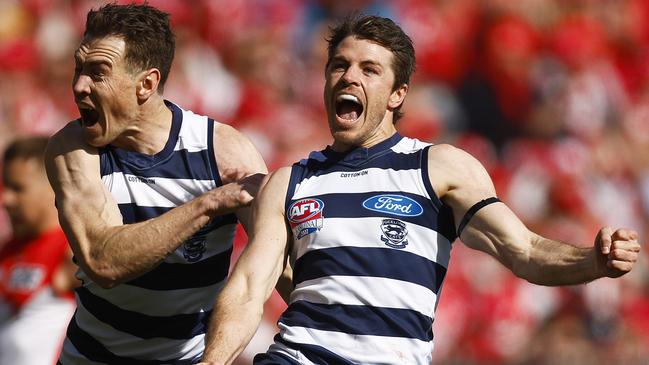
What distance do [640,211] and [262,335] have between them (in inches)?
170

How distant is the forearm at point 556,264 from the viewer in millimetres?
4355

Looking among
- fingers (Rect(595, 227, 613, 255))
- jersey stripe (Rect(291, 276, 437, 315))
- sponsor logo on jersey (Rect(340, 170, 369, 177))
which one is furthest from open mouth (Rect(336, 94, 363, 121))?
fingers (Rect(595, 227, 613, 255))

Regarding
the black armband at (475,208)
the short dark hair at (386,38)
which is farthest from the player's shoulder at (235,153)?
the black armband at (475,208)

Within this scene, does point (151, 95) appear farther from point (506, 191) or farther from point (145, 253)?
point (506, 191)

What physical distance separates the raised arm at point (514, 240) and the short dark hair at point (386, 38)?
0.45 metres

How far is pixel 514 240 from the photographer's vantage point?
4629 millimetres

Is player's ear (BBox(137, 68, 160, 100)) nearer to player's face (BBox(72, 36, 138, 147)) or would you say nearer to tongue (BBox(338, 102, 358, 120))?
player's face (BBox(72, 36, 138, 147))

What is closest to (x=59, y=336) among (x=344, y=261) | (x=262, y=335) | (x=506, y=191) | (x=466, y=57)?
(x=262, y=335)

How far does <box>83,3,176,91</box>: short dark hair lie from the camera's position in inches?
208

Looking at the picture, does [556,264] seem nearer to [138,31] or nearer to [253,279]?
[253,279]

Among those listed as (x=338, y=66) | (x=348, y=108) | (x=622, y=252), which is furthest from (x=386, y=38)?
(x=622, y=252)

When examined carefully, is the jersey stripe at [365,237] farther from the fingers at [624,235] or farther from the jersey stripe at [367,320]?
the fingers at [624,235]

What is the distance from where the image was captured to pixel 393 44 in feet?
16.8

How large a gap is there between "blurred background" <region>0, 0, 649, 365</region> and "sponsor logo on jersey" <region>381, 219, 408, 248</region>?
4836mm
